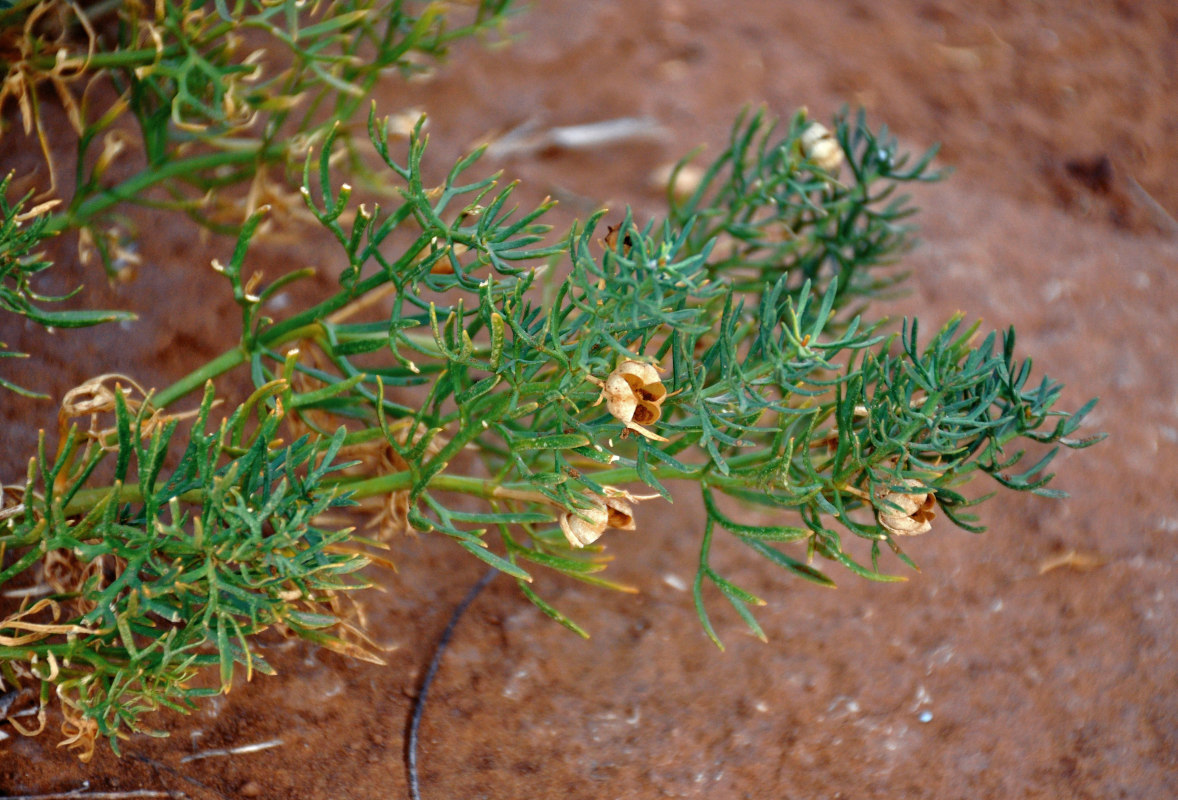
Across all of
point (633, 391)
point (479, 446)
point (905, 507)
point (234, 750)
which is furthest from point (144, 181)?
point (905, 507)

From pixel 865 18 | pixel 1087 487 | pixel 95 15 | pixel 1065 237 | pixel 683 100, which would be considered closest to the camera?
pixel 1087 487

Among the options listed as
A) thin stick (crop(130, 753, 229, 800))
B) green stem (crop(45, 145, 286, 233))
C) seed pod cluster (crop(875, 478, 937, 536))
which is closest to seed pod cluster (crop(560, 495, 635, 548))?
seed pod cluster (crop(875, 478, 937, 536))

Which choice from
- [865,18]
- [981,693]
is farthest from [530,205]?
[981,693]

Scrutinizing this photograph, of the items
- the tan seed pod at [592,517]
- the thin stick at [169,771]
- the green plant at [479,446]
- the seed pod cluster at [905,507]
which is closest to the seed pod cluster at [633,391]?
the green plant at [479,446]

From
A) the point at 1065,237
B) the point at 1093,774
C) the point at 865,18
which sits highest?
the point at 865,18

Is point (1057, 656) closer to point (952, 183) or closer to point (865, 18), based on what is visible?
point (952, 183)

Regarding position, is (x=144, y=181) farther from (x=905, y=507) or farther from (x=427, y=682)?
(x=905, y=507)

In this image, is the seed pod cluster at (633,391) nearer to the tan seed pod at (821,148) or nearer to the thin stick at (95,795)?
the tan seed pod at (821,148)
